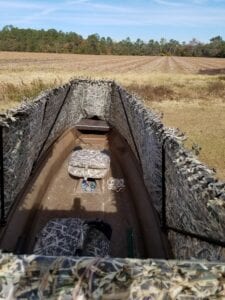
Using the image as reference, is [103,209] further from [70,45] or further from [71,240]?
[70,45]

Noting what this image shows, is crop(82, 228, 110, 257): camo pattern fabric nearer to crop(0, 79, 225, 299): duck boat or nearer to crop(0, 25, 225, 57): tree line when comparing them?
crop(0, 79, 225, 299): duck boat

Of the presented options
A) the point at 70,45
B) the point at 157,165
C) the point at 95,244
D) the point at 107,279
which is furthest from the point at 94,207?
the point at 70,45

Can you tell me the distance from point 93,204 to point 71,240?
2.55m

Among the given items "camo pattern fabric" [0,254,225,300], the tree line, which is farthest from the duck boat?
the tree line

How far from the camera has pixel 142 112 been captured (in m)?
7.89

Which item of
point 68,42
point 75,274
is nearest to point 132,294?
point 75,274

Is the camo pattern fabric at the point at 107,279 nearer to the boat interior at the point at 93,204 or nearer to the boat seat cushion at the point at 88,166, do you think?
the boat interior at the point at 93,204

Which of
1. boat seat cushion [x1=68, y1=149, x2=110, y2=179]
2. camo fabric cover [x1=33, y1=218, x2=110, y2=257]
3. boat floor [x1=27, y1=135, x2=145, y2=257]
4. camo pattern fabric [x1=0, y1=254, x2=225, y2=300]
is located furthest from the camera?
boat seat cushion [x1=68, y1=149, x2=110, y2=179]

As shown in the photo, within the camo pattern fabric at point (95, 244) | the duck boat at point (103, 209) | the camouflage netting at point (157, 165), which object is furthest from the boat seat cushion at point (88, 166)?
the camo pattern fabric at point (95, 244)

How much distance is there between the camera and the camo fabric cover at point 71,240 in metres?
4.93

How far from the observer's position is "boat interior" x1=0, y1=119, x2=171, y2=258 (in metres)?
5.79

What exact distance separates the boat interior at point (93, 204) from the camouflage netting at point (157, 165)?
0.25m

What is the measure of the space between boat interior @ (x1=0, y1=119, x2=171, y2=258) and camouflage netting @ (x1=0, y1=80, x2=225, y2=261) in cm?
25

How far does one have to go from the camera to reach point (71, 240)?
5125 mm
